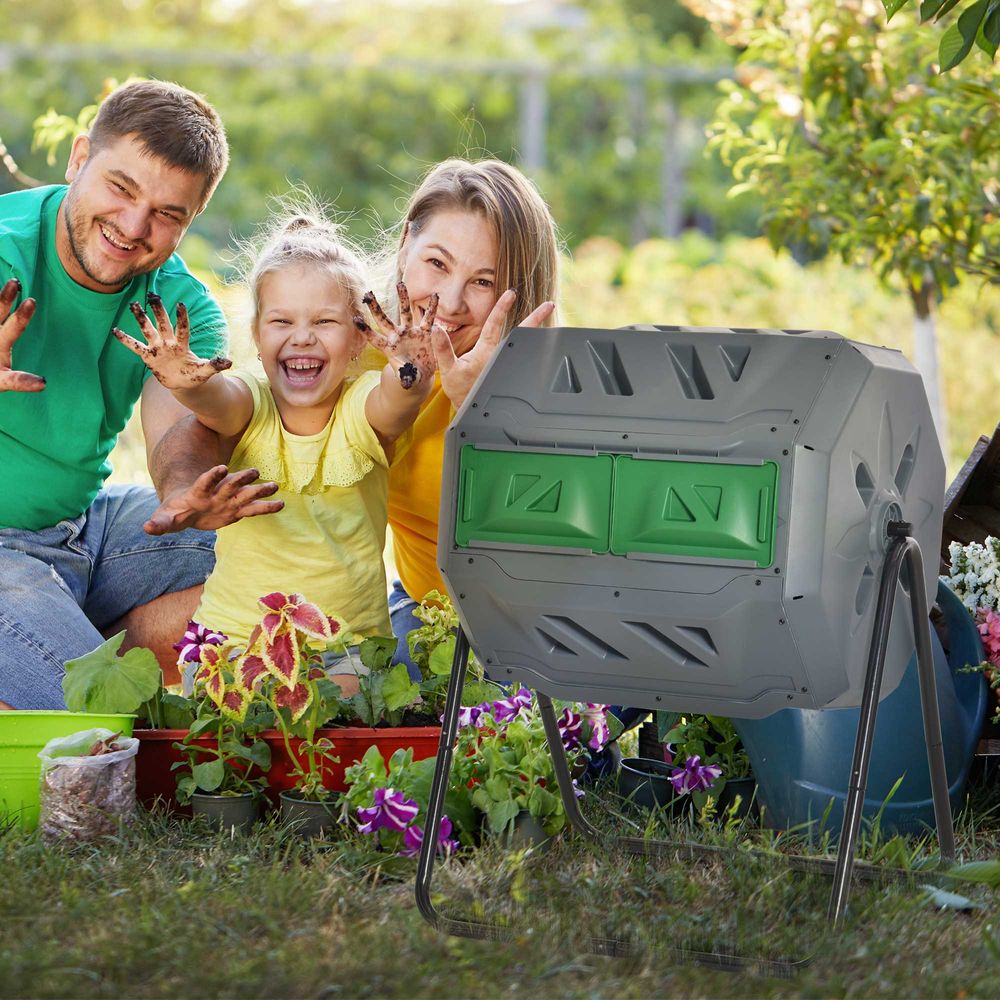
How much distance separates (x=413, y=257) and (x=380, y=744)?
3.63 feet

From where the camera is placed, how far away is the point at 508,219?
3.02 metres

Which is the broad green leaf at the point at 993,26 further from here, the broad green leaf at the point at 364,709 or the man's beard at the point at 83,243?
the man's beard at the point at 83,243

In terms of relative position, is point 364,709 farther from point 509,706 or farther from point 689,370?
point 689,370

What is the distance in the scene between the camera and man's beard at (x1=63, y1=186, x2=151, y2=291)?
3033 millimetres

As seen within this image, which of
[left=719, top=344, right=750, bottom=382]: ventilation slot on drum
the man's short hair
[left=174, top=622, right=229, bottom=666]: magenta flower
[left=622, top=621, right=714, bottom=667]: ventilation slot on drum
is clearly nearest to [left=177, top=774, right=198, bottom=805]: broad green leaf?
[left=174, top=622, right=229, bottom=666]: magenta flower

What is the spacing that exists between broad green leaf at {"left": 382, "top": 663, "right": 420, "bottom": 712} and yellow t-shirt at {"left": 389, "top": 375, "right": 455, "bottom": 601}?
485 mm

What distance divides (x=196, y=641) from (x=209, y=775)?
0.28 meters

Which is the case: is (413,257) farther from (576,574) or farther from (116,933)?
(116,933)

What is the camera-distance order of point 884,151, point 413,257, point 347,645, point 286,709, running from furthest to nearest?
point 884,151 < point 413,257 < point 347,645 < point 286,709

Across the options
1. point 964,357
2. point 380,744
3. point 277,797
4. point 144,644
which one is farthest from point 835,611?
point 964,357

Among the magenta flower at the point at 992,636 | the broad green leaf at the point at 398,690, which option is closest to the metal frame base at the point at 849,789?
the broad green leaf at the point at 398,690

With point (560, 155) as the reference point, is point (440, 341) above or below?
below

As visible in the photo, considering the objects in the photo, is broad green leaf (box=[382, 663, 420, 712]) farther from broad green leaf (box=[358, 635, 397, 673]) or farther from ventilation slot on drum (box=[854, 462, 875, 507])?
ventilation slot on drum (box=[854, 462, 875, 507])

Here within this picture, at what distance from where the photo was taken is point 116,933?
1867 millimetres
